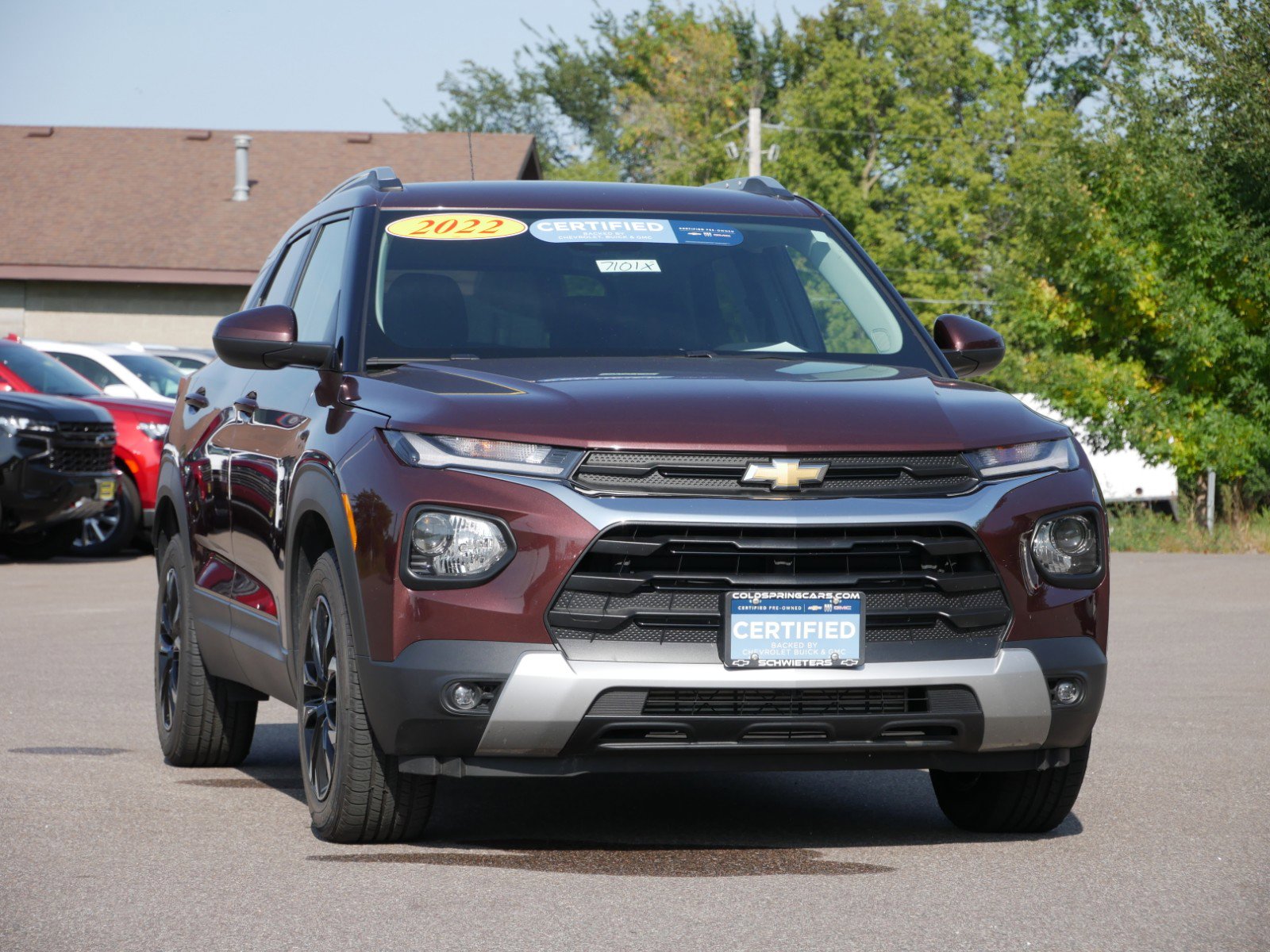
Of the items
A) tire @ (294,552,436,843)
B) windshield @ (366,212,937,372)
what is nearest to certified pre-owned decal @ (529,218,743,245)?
windshield @ (366,212,937,372)

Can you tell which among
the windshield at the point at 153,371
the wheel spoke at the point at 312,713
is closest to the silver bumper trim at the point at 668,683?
the wheel spoke at the point at 312,713

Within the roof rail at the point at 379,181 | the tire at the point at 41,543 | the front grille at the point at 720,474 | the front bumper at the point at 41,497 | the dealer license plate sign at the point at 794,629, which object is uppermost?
the roof rail at the point at 379,181

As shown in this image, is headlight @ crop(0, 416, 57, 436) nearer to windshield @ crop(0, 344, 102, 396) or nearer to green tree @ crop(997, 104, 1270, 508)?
windshield @ crop(0, 344, 102, 396)

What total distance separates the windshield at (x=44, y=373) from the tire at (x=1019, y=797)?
1558 centimetres

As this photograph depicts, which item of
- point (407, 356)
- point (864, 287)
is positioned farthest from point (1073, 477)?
Answer: point (407, 356)

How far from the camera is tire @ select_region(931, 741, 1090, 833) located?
5.89 metres

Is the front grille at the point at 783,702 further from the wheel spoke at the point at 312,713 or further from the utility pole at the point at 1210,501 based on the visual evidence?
the utility pole at the point at 1210,501

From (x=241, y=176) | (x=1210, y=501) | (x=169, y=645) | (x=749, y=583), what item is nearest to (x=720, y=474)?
(x=749, y=583)

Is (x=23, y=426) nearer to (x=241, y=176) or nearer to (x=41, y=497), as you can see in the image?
(x=41, y=497)

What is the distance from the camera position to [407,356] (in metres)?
6.17

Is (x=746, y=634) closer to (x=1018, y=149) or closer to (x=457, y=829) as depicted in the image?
(x=457, y=829)

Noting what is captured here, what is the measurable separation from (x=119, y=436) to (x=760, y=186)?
47.0ft

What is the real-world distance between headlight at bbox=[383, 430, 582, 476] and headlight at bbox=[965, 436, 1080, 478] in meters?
1.11

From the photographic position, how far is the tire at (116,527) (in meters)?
20.5
